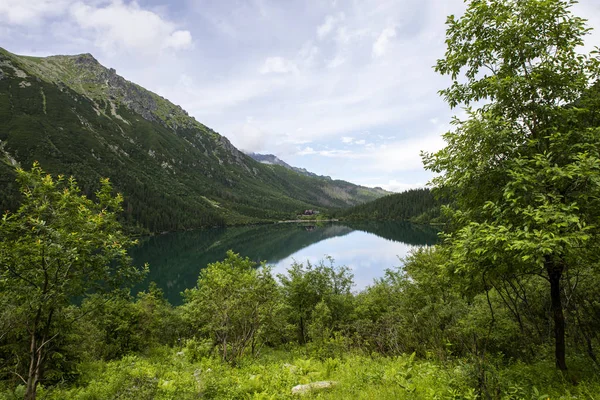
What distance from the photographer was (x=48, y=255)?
6.70 m

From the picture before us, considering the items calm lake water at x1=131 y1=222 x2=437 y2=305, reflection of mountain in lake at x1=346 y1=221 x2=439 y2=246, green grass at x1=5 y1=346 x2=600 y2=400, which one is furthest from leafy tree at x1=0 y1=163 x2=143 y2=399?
reflection of mountain in lake at x1=346 y1=221 x2=439 y2=246

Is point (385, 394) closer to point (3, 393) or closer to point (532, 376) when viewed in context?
point (532, 376)

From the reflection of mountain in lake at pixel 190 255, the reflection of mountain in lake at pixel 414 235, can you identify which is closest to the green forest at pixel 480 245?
the reflection of mountain in lake at pixel 190 255

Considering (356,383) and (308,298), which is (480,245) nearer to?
(356,383)

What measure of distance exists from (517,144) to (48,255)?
11.4 metres

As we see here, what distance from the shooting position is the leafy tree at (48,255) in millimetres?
6754

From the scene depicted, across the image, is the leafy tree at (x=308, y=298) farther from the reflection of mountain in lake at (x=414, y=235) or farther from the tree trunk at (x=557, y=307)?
the reflection of mountain in lake at (x=414, y=235)

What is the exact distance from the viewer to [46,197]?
7605mm

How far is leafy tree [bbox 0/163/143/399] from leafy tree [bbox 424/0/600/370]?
8854 mm

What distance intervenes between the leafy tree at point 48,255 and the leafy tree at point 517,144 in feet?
29.1

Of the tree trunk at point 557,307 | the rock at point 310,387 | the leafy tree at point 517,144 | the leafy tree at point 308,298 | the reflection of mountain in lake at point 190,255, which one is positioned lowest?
the reflection of mountain in lake at point 190,255

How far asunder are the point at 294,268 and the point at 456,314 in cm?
1484

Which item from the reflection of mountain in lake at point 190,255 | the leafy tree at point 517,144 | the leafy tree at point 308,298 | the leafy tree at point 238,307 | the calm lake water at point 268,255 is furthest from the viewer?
the reflection of mountain in lake at point 190,255

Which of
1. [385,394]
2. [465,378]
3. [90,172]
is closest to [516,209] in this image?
[465,378]
